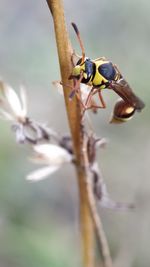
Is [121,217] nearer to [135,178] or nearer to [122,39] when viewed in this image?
[135,178]

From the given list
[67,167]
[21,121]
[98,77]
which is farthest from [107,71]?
[67,167]

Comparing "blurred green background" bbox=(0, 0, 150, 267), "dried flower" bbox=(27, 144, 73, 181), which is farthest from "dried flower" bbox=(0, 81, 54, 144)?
"blurred green background" bbox=(0, 0, 150, 267)

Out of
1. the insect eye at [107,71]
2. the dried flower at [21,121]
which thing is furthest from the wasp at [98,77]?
the dried flower at [21,121]

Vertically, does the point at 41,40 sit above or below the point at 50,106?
above

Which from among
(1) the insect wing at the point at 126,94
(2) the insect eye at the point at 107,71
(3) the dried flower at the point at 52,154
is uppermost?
(2) the insect eye at the point at 107,71

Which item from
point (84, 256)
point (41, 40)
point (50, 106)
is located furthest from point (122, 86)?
point (50, 106)

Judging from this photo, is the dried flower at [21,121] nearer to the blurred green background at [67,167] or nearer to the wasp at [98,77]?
the wasp at [98,77]
